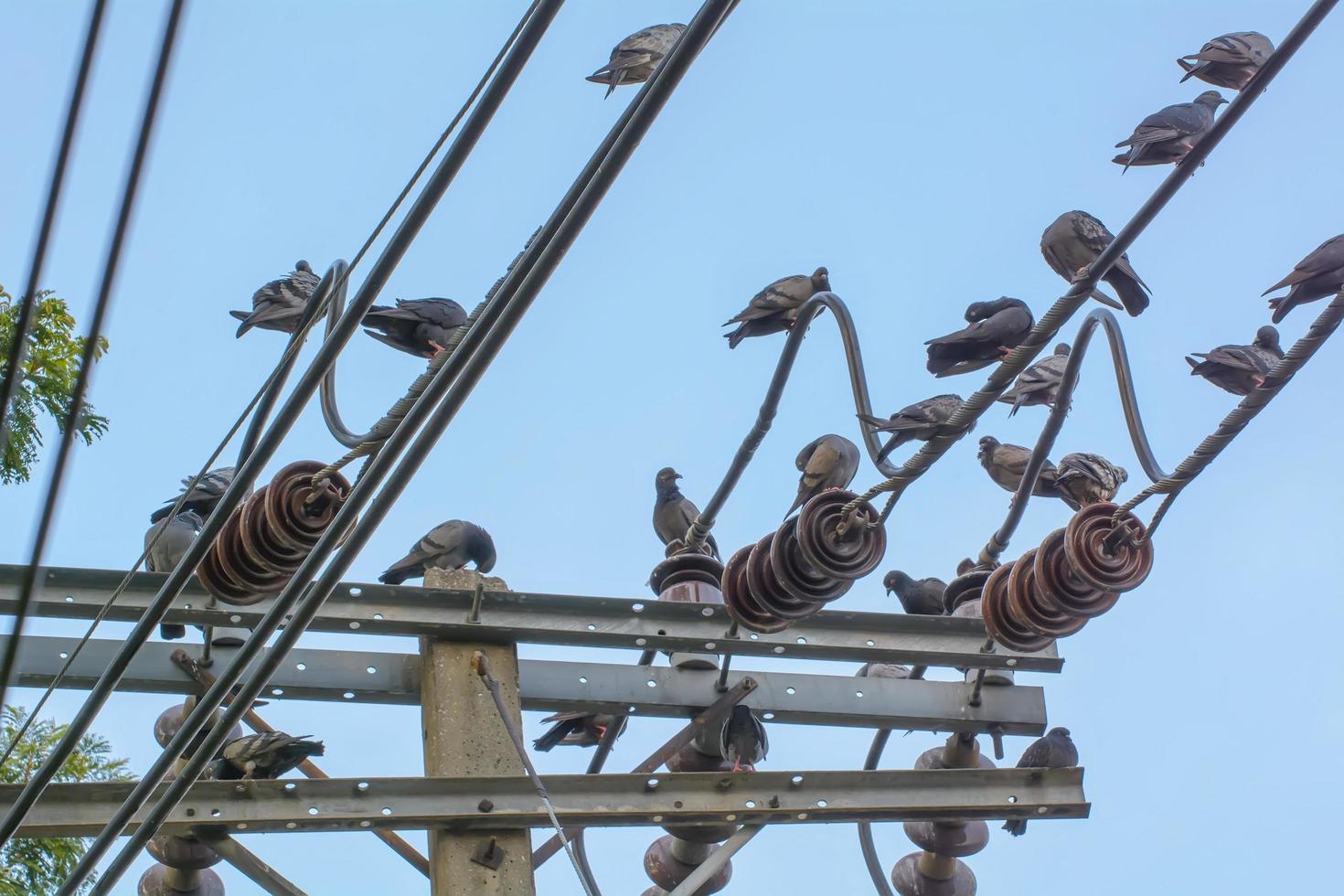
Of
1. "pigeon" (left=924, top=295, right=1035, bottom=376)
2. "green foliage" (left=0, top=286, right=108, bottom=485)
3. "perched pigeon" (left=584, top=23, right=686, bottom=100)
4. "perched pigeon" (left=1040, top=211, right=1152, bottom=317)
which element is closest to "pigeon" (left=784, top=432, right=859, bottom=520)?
"pigeon" (left=924, top=295, right=1035, bottom=376)

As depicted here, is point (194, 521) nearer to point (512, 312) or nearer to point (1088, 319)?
point (1088, 319)

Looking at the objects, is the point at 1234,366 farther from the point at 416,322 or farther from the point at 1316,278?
the point at 416,322

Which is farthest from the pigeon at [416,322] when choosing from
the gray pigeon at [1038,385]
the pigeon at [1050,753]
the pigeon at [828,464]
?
the pigeon at [1050,753]

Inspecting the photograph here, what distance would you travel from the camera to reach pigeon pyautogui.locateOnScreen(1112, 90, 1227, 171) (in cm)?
669

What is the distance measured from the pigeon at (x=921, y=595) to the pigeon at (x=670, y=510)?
1.11 m

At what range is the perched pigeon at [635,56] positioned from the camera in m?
8.58

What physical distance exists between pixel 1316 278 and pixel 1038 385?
4.09 ft

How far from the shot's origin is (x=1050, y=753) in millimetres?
7027

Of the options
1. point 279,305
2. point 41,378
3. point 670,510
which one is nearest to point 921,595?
point 670,510

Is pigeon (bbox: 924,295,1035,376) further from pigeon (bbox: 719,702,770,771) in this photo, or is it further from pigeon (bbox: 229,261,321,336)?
pigeon (bbox: 229,261,321,336)

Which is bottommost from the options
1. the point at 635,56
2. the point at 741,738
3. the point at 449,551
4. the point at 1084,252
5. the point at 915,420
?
the point at 741,738

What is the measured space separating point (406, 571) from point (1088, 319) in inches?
125

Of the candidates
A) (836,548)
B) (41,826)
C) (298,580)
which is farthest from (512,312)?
(41,826)

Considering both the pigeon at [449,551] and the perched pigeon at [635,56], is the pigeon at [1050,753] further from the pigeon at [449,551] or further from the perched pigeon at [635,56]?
the perched pigeon at [635,56]
